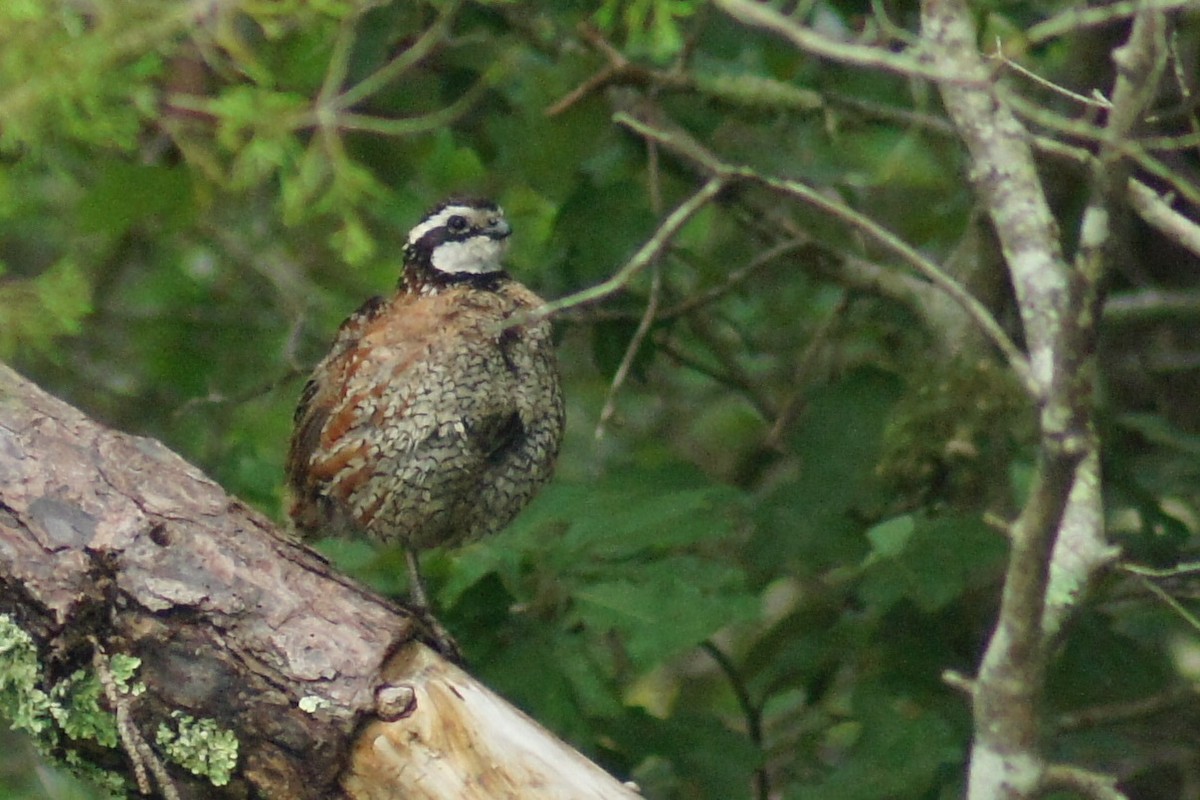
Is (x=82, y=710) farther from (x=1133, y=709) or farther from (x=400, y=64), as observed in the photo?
(x=1133, y=709)

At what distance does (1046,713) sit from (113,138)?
276 cm

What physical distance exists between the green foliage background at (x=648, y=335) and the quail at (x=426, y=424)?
12 cm

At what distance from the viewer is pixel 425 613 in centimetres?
353

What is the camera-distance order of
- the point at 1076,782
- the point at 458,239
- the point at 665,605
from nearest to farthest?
the point at 1076,782 → the point at 665,605 → the point at 458,239

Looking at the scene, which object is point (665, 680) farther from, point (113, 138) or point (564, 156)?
point (113, 138)

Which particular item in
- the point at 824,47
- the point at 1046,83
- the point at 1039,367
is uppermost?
the point at 824,47

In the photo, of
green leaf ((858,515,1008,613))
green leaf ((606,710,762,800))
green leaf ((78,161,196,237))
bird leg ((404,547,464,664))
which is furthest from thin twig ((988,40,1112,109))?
green leaf ((78,161,196,237))

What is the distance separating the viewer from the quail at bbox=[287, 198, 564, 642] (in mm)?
3953

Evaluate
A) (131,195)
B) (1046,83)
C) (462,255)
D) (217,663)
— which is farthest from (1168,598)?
(131,195)

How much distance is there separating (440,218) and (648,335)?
0.66 m

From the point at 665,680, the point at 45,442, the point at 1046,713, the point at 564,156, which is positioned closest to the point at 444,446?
the point at 564,156

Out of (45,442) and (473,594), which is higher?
(45,442)

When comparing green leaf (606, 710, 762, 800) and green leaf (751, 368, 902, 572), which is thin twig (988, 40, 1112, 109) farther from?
green leaf (606, 710, 762, 800)

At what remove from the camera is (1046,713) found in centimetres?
410
